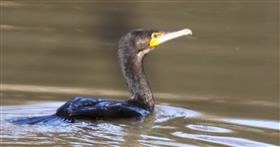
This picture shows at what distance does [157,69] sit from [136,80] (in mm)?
2379

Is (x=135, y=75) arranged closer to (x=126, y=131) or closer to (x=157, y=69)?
(x=126, y=131)

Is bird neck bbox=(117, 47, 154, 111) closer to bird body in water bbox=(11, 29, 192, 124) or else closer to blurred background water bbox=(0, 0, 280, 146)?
bird body in water bbox=(11, 29, 192, 124)

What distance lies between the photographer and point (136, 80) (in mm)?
10961

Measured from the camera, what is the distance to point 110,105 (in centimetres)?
983

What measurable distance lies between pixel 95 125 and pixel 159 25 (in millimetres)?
7380

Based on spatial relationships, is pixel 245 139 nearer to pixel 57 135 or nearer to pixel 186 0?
pixel 57 135

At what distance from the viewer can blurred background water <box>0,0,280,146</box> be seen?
31.0 ft

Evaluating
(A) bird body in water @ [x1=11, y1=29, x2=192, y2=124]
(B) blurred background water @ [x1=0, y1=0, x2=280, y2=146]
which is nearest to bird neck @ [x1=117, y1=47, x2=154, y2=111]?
(A) bird body in water @ [x1=11, y1=29, x2=192, y2=124]

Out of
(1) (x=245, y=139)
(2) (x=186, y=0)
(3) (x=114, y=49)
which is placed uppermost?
(2) (x=186, y=0)

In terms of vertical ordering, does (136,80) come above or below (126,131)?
above

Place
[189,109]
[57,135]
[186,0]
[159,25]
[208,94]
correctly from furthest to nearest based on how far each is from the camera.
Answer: [186,0]
[159,25]
[208,94]
[189,109]
[57,135]

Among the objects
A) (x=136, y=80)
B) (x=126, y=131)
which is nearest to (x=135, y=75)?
(x=136, y=80)

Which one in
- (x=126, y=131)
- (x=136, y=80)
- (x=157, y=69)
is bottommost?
(x=126, y=131)

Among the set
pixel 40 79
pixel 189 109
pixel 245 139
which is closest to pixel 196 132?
pixel 245 139
